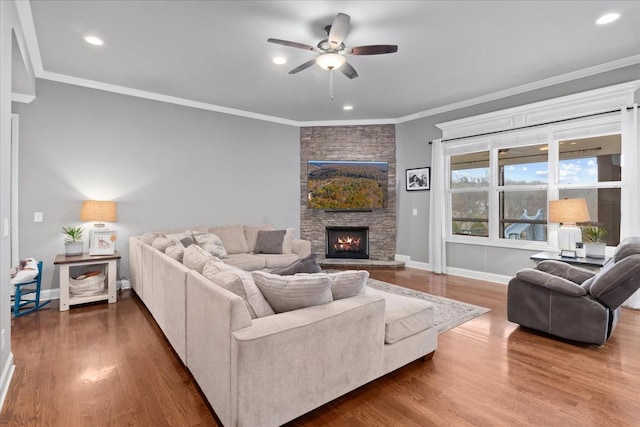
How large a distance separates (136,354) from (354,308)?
191cm

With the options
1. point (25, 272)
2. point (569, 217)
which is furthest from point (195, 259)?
point (569, 217)

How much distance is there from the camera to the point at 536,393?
2.10m

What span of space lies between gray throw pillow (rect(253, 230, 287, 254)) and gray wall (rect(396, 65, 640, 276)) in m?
2.54

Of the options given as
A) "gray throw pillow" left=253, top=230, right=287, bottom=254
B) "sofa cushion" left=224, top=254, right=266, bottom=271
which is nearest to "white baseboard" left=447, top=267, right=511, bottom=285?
"gray throw pillow" left=253, top=230, right=287, bottom=254

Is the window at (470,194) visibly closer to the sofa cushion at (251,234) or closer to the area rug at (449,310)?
the area rug at (449,310)

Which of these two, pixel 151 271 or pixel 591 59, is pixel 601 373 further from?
pixel 151 271

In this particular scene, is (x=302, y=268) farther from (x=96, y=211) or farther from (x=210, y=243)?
(x=96, y=211)

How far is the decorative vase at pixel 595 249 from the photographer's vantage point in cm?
364

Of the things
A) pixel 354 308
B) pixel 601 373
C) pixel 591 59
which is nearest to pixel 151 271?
pixel 354 308

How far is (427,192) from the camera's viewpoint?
19.6 feet

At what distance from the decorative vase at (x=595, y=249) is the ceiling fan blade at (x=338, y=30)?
3617mm

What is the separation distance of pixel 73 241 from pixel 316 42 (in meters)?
3.79

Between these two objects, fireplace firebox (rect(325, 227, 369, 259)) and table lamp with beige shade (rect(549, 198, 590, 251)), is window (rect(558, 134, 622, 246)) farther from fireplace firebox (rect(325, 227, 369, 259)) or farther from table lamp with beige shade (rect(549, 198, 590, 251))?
fireplace firebox (rect(325, 227, 369, 259))

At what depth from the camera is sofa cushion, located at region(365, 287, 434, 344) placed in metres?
2.21
